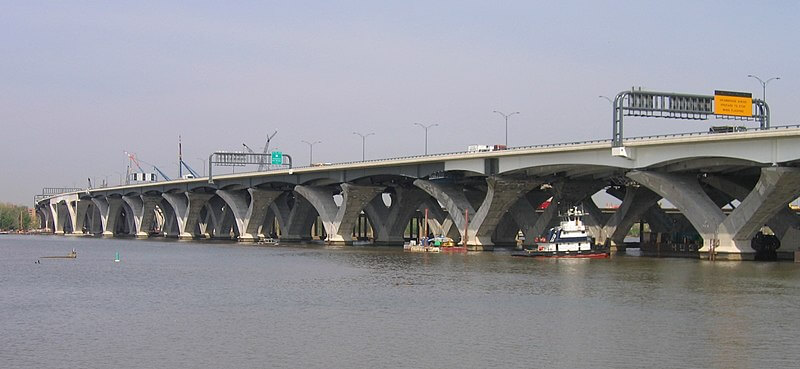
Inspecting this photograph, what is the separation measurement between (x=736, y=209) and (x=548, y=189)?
171ft

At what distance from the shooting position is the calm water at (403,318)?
1362 inches

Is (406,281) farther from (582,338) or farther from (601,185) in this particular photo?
(601,185)

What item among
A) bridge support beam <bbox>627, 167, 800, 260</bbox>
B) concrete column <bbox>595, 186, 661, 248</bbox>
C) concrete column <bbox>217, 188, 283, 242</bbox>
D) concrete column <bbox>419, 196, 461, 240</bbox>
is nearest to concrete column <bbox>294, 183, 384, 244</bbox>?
concrete column <bbox>419, 196, 461, 240</bbox>

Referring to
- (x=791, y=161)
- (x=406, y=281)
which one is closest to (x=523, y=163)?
(x=791, y=161)

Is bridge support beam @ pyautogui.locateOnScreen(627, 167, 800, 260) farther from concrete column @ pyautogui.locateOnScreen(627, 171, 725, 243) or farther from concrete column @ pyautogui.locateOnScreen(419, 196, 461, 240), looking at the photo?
concrete column @ pyautogui.locateOnScreen(419, 196, 461, 240)

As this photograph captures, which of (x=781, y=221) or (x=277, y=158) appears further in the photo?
(x=277, y=158)

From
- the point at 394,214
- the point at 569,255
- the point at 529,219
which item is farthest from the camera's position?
the point at 394,214

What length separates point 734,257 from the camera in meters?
89.0

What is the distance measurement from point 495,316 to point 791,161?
43.1 metres

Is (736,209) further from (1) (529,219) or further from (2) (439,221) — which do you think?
(2) (439,221)

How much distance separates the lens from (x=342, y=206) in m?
144

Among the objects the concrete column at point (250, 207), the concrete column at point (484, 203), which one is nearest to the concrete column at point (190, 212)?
the concrete column at point (250, 207)

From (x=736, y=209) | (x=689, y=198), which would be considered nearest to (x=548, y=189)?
(x=689, y=198)

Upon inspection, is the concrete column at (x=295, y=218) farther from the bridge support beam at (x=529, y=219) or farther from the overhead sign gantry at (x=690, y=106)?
the overhead sign gantry at (x=690, y=106)
